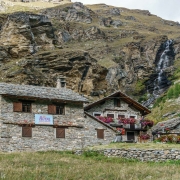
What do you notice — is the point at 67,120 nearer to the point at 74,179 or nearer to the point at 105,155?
the point at 105,155

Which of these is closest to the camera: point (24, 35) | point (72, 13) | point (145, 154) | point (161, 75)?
point (145, 154)

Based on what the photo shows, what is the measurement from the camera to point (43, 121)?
37.0 metres

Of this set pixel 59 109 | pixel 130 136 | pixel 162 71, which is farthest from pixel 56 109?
pixel 162 71

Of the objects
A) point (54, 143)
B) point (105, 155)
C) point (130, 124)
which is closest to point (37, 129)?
point (54, 143)

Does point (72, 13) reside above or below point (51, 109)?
above

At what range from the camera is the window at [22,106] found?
36.1 meters

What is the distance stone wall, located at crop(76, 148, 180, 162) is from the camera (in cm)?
2600

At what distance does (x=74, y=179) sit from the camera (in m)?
17.8

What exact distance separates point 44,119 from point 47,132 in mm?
1281

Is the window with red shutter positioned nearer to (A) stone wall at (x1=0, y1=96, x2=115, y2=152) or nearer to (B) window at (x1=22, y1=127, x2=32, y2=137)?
(A) stone wall at (x1=0, y1=96, x2=115, y2=152)

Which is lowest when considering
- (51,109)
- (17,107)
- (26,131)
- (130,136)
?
(130,136)

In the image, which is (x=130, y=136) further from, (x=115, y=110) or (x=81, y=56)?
(x=81, y=56)

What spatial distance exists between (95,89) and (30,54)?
16456mm

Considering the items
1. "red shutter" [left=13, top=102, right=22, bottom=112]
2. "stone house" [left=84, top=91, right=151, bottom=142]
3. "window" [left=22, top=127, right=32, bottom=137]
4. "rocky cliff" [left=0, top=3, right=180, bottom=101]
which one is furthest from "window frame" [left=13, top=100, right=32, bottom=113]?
"rocky cliff" [left=0, top=3, right=180, bottom=101]
